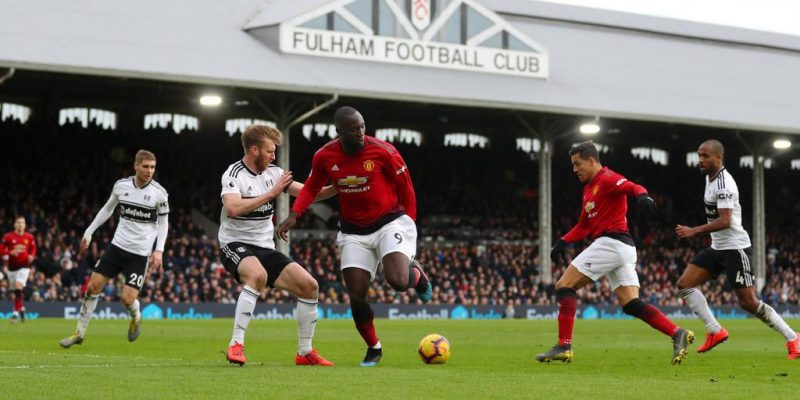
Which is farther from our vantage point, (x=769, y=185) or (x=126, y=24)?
(x=769, y=185)

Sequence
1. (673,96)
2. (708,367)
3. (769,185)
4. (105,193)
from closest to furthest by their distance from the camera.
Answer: (708,367)
(105,193)
(673,96)
(769,185)

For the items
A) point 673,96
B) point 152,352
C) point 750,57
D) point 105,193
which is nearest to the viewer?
point 152,352

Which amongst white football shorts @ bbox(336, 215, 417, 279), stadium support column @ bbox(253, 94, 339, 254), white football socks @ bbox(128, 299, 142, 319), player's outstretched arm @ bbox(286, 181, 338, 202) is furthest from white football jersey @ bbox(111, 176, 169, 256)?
stadium support column @ bbox(253, 94, 339, 254)

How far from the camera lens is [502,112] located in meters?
41.4

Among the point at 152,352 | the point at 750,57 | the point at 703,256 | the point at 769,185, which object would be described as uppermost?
the point at 750,57

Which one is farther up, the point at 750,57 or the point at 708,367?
the point at 750,57

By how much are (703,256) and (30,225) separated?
2543 cm

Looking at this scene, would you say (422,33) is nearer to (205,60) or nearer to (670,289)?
(205,60)

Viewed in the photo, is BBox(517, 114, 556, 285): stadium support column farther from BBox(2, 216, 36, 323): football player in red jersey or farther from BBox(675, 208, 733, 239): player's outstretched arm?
BBox(675, 208, 733, 239): player's outstretched arm

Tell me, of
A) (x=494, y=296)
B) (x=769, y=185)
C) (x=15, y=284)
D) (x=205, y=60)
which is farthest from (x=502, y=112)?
(x=769, y=185)

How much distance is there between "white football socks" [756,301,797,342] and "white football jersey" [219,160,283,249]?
5.66 meters

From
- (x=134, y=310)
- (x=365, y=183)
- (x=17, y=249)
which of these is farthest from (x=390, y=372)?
(x=17, y=249)

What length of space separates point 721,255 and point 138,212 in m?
7.70

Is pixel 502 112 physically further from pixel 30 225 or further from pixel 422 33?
pixel 30 225
